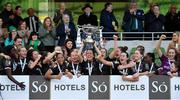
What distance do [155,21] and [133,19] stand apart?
0.70 m

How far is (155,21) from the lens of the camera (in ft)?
66.9

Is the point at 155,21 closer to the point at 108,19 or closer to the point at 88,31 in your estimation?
the point at 108,19

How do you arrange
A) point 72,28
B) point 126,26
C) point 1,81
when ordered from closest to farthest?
1. point 1,81
2. point 72,28
3. point 126,26

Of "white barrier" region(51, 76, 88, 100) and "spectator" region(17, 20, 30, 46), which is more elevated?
"spectator" region(17, 20, 30, 46)

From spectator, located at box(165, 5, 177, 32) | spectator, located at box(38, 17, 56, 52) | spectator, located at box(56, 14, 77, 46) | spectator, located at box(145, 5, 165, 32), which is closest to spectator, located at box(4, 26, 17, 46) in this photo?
spectator, located at box(38, 17, 56, 52)

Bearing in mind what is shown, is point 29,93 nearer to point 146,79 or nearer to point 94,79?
point 94,79

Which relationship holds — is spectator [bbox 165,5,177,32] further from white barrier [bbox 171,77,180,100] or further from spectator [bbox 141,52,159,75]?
white barrier [bbox 171,77,180,100]

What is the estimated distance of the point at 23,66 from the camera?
15078 millimetres

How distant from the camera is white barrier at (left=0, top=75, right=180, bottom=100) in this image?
1490 cm

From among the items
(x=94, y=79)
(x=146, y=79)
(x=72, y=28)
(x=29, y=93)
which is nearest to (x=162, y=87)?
(x=146, y=79)

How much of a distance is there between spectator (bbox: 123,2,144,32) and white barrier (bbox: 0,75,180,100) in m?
5.52

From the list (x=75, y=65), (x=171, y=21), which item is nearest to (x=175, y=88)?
(x=75, y=65)

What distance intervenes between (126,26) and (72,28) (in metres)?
2.10

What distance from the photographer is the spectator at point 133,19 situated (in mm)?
20328
